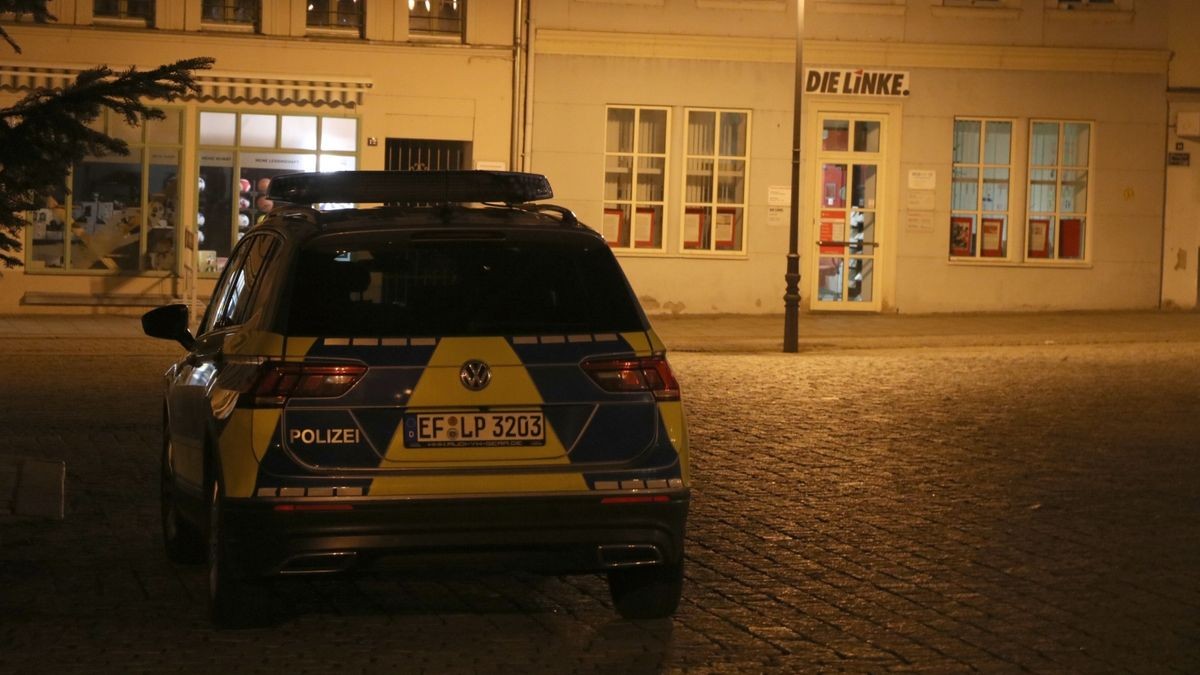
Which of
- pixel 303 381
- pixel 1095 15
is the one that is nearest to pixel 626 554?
pixel 303 381

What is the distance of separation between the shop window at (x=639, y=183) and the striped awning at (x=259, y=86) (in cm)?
407

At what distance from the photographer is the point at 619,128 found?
96.4ft

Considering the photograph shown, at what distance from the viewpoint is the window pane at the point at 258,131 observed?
28.4 m

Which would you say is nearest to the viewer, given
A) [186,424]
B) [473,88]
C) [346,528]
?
[346,528]

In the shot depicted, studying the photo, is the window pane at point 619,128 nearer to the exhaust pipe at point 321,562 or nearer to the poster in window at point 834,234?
the poster in window at point 834,234

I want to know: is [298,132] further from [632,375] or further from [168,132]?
[632,375]

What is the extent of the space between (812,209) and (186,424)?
72.9 ft

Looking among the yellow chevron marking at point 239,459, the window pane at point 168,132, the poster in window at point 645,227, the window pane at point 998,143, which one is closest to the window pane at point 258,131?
the window pane at point 168,132

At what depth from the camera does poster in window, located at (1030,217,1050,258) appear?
30.3 m

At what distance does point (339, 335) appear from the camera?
6.99 m

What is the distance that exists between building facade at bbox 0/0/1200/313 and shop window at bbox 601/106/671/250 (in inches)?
1.4

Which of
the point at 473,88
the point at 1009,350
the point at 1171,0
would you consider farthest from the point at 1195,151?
the point at 473,88

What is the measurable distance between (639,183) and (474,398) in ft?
74.4

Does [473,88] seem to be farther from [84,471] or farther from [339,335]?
[339,335]
